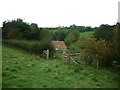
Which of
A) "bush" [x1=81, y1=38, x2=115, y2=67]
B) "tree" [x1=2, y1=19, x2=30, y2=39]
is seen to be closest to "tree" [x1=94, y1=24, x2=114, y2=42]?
"bush" [x1=81, y1=38, x2=115, y2=67]

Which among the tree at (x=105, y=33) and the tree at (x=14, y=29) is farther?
the tree at (x=14, y=29)

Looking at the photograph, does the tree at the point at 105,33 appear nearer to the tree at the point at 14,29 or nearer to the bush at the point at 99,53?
the bush at the point at 99,53

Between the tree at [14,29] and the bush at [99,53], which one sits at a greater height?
the tree at [14,29]

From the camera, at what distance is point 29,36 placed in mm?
21969

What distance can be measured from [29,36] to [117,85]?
61.5 feet

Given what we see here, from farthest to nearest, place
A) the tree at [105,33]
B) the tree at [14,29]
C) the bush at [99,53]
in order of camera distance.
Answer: the tree at [14,29], the tree at [105,33], the bush at [99,53]

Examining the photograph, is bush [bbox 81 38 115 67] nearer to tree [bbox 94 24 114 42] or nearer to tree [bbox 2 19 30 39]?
tree [bbox 94 24 114 42]

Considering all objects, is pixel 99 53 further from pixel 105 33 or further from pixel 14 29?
pixel 14 29

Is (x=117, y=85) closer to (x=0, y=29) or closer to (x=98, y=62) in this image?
(x=98, y=62)

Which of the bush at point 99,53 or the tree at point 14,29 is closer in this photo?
the bush at point 99,53

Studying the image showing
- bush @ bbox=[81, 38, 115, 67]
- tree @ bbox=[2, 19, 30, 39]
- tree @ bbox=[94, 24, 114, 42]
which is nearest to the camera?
bush @ bbox=[81, 38, 115, 67]

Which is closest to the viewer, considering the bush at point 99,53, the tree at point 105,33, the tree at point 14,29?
the bush at point 99,53

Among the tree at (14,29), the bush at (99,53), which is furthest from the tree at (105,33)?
the tree at (14,29)

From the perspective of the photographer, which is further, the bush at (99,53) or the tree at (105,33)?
the tree at (105,33)
